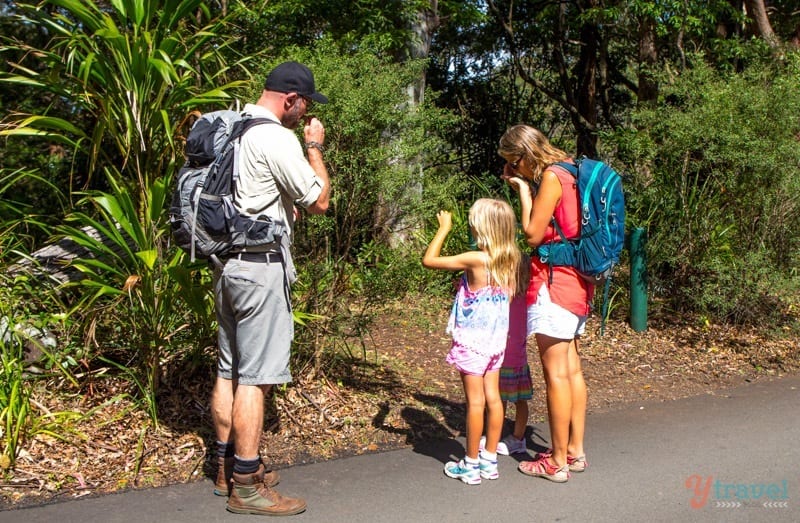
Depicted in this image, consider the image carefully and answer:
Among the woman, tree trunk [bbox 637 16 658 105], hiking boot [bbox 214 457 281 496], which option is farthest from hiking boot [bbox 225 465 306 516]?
tree trunk [bbox 637 16 658 105]

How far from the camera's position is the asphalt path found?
13.1 ft

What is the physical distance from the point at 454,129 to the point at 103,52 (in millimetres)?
5976

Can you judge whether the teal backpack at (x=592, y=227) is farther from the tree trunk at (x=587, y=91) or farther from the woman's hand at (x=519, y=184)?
the tree trunk at (x=587, y=91)

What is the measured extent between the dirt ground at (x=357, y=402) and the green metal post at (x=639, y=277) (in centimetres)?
16

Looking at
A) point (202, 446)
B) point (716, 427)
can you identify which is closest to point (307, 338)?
point (202, 446)

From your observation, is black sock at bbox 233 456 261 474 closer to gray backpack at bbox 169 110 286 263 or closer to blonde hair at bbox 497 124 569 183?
gray backpack at bbox 169 110 286 263

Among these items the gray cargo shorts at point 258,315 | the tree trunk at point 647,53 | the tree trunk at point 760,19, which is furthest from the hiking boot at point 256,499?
the tree trunk at point 760,19

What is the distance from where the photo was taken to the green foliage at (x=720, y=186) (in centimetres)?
691

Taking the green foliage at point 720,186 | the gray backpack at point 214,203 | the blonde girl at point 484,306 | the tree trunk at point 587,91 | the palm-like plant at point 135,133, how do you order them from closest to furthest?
the gray backpack at point 214,203 < the blonde girl at point 484,306 < the palm-like plant at point 135,133 < the green foliage at point 720,186 < the tree trunk at point 587,91

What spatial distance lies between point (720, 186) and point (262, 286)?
5.06 meters

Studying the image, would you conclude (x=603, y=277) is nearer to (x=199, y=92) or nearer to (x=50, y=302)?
(x=199, y=92)

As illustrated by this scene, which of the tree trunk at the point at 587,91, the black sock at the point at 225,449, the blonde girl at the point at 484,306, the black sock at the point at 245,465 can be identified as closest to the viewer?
the black sock at the point at 245,465

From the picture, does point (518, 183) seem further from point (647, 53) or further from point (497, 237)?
point (647, 53)

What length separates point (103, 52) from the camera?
510cm
